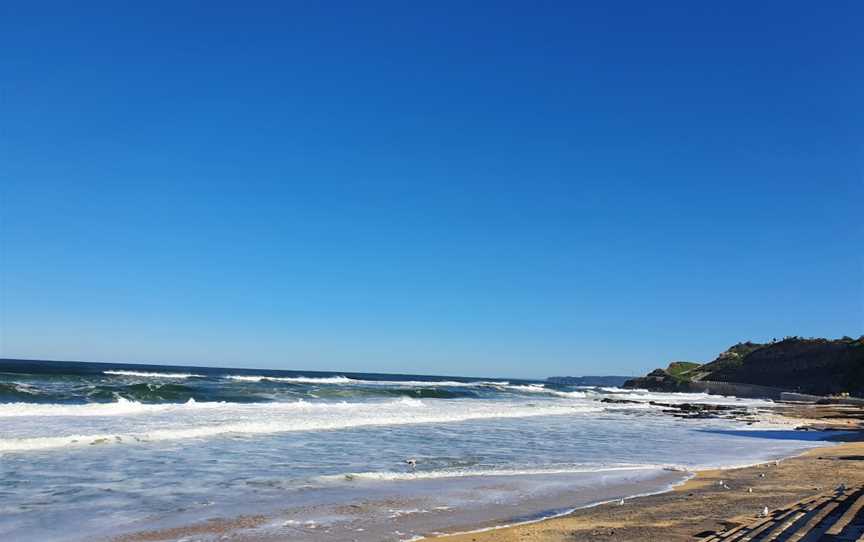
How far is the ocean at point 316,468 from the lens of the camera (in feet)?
31.4

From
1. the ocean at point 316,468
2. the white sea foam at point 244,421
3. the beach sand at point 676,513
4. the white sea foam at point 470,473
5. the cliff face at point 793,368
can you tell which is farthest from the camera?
the cliff face at point 793,368

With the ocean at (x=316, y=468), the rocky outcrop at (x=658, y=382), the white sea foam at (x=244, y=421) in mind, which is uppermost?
the rocky outcrop at (x=658, y=382)

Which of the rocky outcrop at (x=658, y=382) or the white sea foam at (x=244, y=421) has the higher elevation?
the rocky outcrop at (x=658, y=382)

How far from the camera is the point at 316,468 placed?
571 inches

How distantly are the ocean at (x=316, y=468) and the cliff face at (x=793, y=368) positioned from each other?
5717cm

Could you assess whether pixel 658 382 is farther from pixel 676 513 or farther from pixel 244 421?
pixel 676 513

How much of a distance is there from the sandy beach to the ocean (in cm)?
66

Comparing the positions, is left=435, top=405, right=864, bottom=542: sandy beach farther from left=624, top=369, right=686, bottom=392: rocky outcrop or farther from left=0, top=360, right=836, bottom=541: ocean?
left=624, top=369, right=686, bottom=392: rocky outcrop

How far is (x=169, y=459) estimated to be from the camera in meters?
15.2

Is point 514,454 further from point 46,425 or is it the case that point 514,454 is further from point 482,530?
point 46,425

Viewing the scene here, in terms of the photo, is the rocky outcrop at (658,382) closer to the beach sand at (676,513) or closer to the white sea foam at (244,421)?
the white sea foam at (244,421)

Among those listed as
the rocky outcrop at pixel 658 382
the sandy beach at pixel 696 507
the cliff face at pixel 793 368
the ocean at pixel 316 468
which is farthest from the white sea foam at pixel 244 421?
the rocky outcrop at pixel 658 382

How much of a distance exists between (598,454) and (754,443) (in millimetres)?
8036

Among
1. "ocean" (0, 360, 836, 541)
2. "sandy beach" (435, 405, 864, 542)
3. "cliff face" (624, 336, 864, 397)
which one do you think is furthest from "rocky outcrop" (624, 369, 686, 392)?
"sandy beach" (435, 405, 864, 542)
